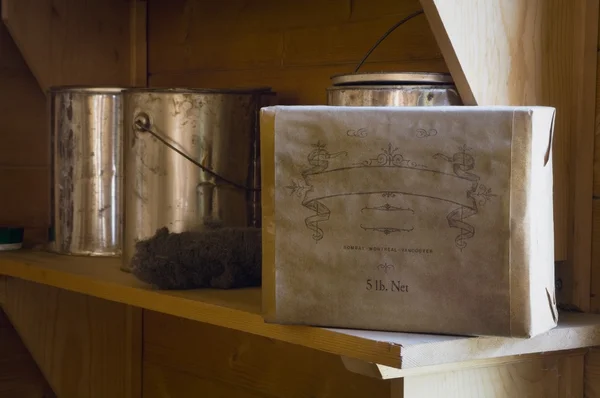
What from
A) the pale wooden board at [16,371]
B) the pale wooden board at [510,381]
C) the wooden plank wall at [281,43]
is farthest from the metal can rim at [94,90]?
the pale wooden board at [510,381]

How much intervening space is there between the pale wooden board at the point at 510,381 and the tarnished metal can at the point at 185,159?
40 cm

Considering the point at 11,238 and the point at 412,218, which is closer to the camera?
the point at 412,218

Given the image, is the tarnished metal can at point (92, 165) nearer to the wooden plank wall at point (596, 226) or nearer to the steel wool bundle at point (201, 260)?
the steel wool bundle at point (201, 260)

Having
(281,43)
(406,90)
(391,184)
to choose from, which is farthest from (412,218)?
(281,43)

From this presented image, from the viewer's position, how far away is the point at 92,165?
51.7 inches

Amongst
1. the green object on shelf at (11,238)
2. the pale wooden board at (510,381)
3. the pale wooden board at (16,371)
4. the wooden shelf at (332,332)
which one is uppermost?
the green object on shelf at (11,238)

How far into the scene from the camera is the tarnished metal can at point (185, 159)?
3.64 ft

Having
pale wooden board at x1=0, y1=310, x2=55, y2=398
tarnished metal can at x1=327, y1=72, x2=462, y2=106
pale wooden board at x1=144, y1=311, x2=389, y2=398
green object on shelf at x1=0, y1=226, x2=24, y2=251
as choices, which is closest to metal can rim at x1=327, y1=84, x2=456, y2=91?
tarnished metal can at x1=327, y1=72, x2=462, y2=106

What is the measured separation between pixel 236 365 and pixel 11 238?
396 mm

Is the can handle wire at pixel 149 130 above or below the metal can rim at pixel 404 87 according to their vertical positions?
below

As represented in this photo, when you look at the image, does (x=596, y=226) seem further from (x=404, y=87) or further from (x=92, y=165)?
(x=92, y=165)

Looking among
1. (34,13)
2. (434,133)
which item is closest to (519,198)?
(434,133)

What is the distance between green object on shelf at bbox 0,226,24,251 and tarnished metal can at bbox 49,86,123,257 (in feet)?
0.46

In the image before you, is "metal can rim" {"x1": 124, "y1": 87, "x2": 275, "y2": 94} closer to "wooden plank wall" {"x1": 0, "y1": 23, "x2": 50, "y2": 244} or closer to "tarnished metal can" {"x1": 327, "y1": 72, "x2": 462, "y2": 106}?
"tarnished metal can" {"x1": 327, "y1": 72, "x2": 462, "y2": 106}
